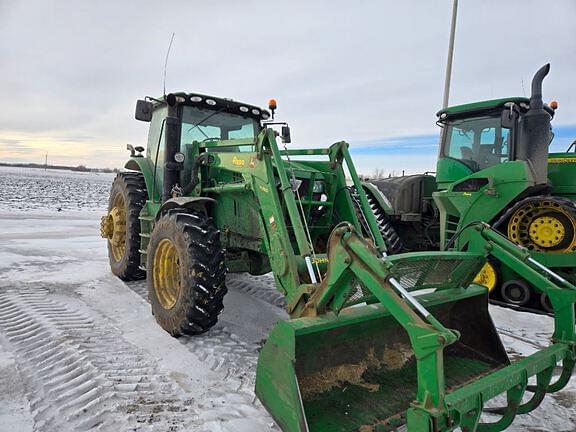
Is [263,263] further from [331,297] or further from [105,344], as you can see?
[331,297]

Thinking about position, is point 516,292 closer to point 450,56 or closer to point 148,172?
point 148,172

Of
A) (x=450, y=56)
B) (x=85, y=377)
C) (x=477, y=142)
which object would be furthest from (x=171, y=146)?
(x=450, y=56)

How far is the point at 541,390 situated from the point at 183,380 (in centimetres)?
243

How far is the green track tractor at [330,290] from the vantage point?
2354 millimetres

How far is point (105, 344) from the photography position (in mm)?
3836

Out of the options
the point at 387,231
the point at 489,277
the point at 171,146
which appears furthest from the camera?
the point at 387,231

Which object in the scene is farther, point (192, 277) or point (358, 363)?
point (192, 277)

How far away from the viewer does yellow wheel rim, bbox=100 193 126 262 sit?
20.5 feet

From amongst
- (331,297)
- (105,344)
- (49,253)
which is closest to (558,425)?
(331,297)

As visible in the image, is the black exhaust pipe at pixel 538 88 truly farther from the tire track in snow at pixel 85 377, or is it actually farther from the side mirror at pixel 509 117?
the tire track in snow at pixel 85 377

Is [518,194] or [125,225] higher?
[518,194]

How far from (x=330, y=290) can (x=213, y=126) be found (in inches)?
135

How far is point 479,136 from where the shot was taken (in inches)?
266

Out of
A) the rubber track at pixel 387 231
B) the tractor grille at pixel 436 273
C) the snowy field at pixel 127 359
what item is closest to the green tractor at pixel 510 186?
the rubber track at pixel 387 231
